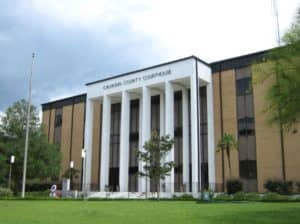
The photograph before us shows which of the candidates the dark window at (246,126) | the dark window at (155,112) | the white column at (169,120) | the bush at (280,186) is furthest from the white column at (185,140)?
the bush at (280,186)

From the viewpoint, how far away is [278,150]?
47031 millimetres

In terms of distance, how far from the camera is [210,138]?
53062 mm

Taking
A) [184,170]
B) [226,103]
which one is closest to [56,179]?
[184,170]

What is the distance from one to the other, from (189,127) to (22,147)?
22795mm

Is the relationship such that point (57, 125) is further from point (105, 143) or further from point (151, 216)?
point (151, 216)

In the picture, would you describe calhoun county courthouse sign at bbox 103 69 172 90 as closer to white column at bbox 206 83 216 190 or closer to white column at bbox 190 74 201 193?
white column at bbox 190 74 201 193

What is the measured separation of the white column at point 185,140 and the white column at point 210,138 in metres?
2.92

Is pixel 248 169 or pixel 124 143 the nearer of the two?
pixel 248 169

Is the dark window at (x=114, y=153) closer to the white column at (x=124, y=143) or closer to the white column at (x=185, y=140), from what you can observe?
the white column at (x=124, y=143)

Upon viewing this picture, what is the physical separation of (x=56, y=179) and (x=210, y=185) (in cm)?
2905

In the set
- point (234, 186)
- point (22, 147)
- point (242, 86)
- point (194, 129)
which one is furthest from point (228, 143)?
point (22, 147)

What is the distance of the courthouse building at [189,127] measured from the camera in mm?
48562

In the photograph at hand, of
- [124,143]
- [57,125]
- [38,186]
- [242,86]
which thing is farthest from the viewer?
[57,125]

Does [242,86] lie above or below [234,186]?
above
